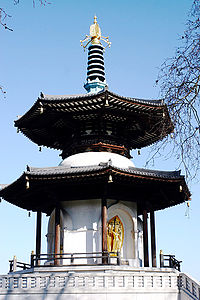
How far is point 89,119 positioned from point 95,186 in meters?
3.75

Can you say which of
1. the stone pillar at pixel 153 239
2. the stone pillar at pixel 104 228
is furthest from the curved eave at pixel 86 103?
the stone pillar at pixel 153 239

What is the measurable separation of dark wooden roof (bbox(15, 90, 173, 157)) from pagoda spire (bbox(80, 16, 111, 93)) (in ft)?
10.7

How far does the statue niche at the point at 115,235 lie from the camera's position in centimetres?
2012

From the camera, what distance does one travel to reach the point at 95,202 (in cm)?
2053

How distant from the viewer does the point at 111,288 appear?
16219 mm

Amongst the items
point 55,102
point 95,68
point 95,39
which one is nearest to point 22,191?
point 55,102

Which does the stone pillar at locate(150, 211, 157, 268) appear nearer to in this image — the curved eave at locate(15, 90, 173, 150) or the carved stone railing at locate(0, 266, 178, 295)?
the carved stone railing at locate(0, 266, 178, 295)

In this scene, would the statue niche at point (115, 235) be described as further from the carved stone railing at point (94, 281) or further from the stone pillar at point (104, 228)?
the carved stone railing at point (94, 281)

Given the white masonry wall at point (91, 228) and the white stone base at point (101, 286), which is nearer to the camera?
the white stone base at point (101, 286)

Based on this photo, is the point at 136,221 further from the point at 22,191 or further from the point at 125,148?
the point at 22,191

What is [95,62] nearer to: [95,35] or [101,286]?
[95,35]

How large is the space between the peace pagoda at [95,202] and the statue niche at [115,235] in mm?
48

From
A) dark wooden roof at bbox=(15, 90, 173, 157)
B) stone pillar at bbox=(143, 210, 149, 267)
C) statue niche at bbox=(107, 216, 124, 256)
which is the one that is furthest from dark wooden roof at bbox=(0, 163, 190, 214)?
dark wooden roof at bbox=(15, 90, 173, 157)

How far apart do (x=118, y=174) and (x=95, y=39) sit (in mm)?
11350
